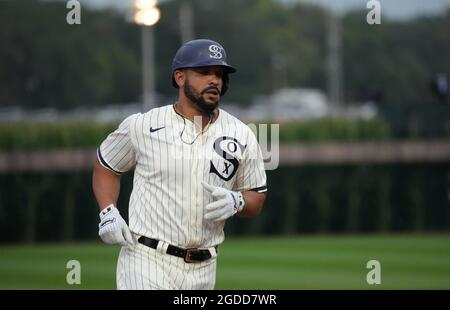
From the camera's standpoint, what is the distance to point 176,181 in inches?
275

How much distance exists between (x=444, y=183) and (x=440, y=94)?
24.9ft

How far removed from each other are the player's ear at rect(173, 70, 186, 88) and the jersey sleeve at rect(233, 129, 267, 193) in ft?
1.78

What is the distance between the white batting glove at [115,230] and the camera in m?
6.91

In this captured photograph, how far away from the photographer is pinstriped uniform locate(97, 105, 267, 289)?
275 inches

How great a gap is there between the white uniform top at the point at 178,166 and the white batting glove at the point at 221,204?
0.47 ft

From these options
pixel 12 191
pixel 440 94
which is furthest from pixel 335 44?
pixel 440 94

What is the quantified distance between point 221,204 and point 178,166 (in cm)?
41

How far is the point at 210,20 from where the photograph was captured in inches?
2044
